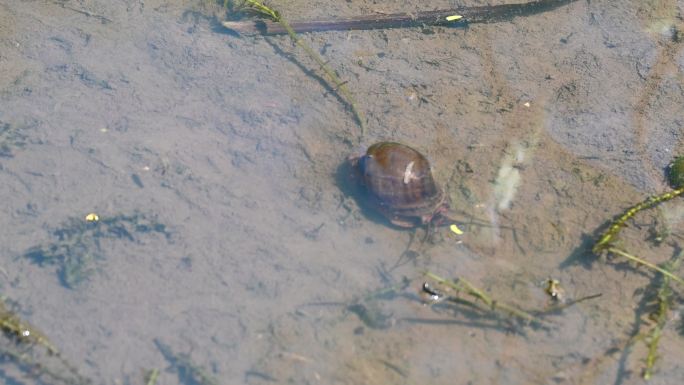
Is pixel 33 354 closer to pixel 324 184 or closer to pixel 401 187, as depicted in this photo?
pixel 324 184

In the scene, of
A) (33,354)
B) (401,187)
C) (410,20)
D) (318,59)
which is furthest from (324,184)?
(33,354)

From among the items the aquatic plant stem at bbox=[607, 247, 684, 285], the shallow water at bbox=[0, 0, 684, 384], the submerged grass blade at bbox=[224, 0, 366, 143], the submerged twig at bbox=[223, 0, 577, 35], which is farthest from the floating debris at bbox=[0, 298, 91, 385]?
the aquatic plant stem at bbox=[607, 247, 684, 285]

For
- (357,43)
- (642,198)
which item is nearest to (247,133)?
(357,43)

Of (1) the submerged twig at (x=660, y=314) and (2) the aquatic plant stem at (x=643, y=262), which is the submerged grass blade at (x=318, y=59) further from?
(1) the submerged twig at (x=660, y=314)

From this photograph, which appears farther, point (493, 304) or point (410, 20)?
point (410, 20)

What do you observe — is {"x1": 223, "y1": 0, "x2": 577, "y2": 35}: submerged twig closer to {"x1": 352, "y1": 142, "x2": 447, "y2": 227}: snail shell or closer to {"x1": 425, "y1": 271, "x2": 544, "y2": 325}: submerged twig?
{"x1": 352, "y1": 142, "x2": 447, "y2": 227}: snail shell

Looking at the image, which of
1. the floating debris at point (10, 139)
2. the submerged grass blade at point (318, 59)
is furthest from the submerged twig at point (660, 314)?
the floating debris at point (10, 139)
